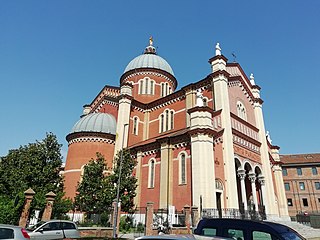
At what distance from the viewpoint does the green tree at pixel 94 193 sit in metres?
20.6

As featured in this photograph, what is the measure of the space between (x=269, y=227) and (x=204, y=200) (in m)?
13.3

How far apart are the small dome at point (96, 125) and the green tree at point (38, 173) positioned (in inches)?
240

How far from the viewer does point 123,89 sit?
30.8 meters

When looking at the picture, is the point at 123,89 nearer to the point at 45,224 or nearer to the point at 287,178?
the point at 45,224

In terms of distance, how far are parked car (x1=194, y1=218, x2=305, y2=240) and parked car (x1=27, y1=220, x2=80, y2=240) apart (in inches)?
313

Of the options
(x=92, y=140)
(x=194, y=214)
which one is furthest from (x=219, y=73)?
(x=92, y=140)

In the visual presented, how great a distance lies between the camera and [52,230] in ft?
40.5

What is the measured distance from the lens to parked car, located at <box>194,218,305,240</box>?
6.38m

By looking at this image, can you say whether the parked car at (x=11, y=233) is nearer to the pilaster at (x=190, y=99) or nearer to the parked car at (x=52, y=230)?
the parked car at (x=52, y=230)

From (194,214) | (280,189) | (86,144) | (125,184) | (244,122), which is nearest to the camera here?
(194,214)

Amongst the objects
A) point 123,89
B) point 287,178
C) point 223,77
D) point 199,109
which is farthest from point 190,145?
point 287,178

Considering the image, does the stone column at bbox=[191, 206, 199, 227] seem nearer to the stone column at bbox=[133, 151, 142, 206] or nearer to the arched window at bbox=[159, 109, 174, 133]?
the stone column at bbox=[133, 151, 142, 206]

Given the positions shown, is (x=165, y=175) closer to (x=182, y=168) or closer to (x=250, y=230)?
(x=182, y=168)

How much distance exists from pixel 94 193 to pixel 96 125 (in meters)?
9.96
